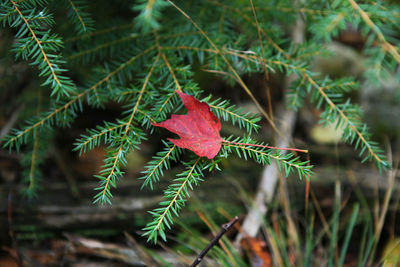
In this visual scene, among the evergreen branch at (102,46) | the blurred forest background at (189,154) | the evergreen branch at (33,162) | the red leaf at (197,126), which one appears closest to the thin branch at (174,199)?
the red leaf at (197,126)

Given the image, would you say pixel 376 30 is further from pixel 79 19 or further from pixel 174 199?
pixel 79 19

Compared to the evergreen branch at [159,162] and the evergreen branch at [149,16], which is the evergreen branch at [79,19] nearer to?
the evergreen branch at [149,16]

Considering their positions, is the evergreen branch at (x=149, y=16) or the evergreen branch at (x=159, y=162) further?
the evergreen branch at (x=159, y=162)

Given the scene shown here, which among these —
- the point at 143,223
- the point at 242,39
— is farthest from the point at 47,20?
the point at 143,223

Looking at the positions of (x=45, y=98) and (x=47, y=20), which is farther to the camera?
(x=45, y=98)

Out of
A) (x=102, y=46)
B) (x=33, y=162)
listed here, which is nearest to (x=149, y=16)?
(x=102, y=46)

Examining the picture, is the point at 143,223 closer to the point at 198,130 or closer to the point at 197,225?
the point at 197,225
